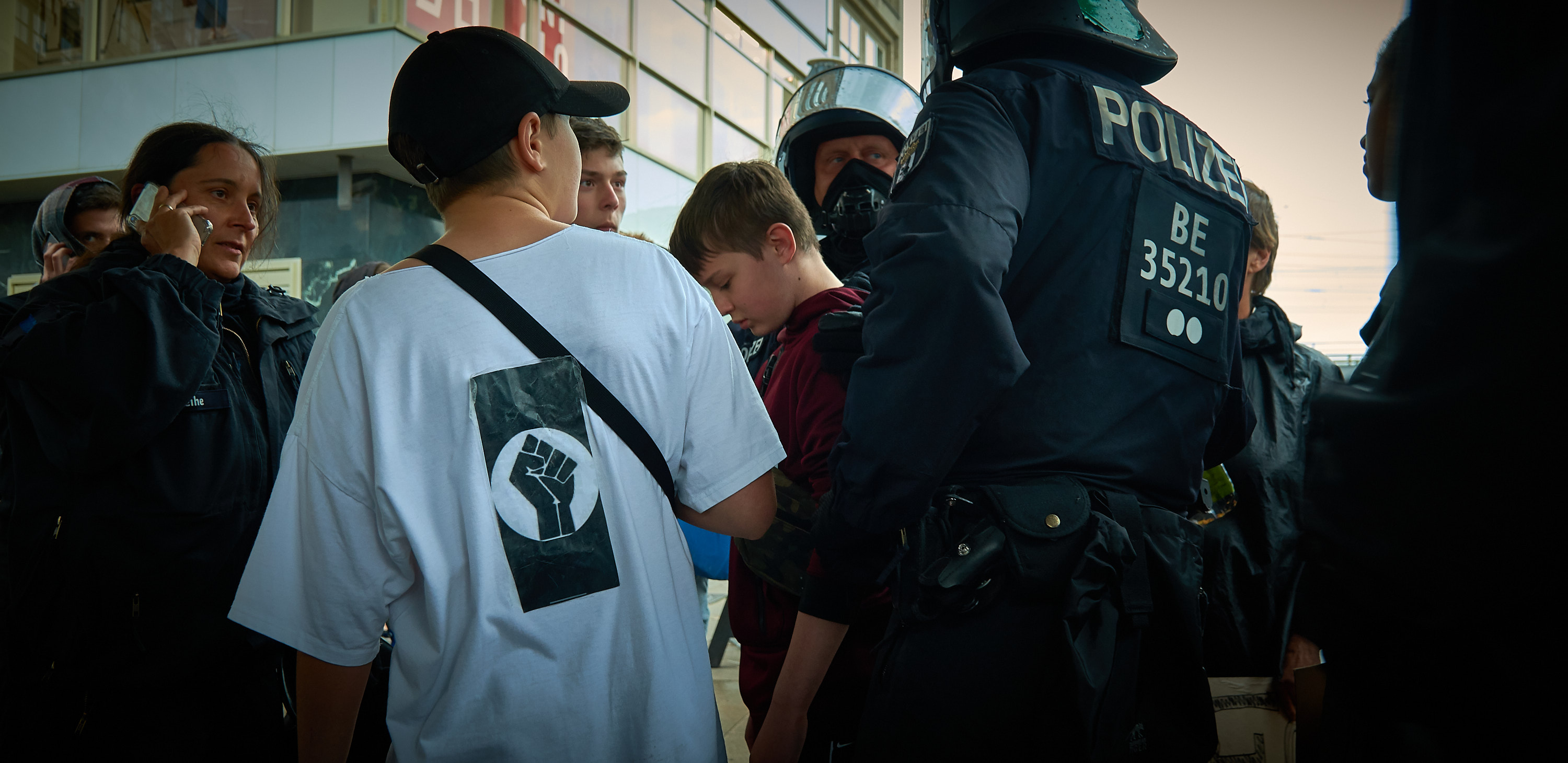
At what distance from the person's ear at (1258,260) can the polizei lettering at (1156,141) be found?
112 cm

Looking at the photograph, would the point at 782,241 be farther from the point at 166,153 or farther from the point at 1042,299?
the point at 166,153

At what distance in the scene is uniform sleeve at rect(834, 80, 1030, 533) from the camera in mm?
1091

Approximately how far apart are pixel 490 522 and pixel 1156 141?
1.20m

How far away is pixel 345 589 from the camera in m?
1.02

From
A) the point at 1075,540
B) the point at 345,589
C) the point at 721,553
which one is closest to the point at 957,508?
the point at 1075,540

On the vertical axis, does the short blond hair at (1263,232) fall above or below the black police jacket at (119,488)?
above

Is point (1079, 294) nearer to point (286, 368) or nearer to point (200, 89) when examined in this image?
point (286, 368)

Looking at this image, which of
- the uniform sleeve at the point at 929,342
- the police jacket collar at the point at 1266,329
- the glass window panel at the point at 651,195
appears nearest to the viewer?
the uniform sleeve at the point at 929,342

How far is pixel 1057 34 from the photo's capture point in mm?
1352

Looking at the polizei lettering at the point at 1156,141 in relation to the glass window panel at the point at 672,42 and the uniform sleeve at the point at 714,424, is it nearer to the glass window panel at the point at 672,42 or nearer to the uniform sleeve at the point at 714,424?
the uniform sleeve at the point at 714,424

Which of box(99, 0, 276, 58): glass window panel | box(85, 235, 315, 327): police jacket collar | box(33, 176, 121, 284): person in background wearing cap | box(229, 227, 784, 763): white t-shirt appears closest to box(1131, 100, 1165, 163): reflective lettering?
box(229, 227, 784, 763): white t-shirt

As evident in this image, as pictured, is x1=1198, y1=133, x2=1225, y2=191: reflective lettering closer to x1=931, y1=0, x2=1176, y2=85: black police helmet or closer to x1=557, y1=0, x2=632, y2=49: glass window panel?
x1=931, y1=0, x2=1176, y2=85: black police helmet

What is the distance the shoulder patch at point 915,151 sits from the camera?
1237 mm

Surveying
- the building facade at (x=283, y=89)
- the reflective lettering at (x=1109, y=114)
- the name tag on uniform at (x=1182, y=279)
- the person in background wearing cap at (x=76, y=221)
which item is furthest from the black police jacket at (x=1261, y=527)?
the building facade at (x=283, y=89)
